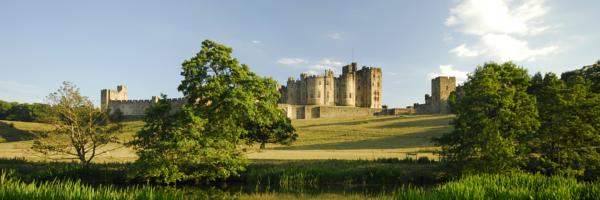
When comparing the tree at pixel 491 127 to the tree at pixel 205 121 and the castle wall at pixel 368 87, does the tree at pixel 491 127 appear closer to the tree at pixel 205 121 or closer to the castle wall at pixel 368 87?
the tree at pixel 205 121

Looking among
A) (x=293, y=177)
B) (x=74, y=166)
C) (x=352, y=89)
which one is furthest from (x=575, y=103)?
(x=352, y=89)

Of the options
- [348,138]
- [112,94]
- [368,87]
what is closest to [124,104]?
[112,94]

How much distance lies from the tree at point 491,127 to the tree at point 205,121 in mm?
10029

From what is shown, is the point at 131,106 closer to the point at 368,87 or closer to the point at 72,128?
the point at 368,87

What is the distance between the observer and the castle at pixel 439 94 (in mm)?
89312

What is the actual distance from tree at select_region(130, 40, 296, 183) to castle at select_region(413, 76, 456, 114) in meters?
69.2

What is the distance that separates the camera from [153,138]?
23.7m

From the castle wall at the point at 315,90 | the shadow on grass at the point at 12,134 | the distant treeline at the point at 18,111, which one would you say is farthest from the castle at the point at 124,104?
the castle wall at the point at 315,90

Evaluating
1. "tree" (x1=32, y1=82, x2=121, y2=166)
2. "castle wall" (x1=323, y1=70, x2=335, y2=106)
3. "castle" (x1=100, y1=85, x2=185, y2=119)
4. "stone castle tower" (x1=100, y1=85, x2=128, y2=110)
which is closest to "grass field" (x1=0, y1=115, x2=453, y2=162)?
"tree" (x1=32, y1=82, x2=121, y2=166)

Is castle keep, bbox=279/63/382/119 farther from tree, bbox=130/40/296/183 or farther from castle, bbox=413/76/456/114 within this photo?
tree, bbox=130/40/296/183

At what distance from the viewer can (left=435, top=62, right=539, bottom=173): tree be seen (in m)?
21.9

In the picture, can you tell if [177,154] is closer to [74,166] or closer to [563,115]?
[74,166]

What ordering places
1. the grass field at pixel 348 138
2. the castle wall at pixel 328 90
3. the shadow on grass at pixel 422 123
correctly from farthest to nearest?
1. the castle wall at pixel 328 90
2. the shadow on grass at pixel 422 123
3. the grass field at pixel 348 138

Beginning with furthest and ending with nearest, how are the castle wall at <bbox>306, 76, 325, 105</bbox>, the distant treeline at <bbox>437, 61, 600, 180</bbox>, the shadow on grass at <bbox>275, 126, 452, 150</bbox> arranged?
the castle wall at <bbox>306, 76, 325, 105</bbox> < the shadow on grass at <bbox>275, 126, 452, 150</bbox> < the distant treeline at <bbox>437, 61, 600, 180</bbox>
